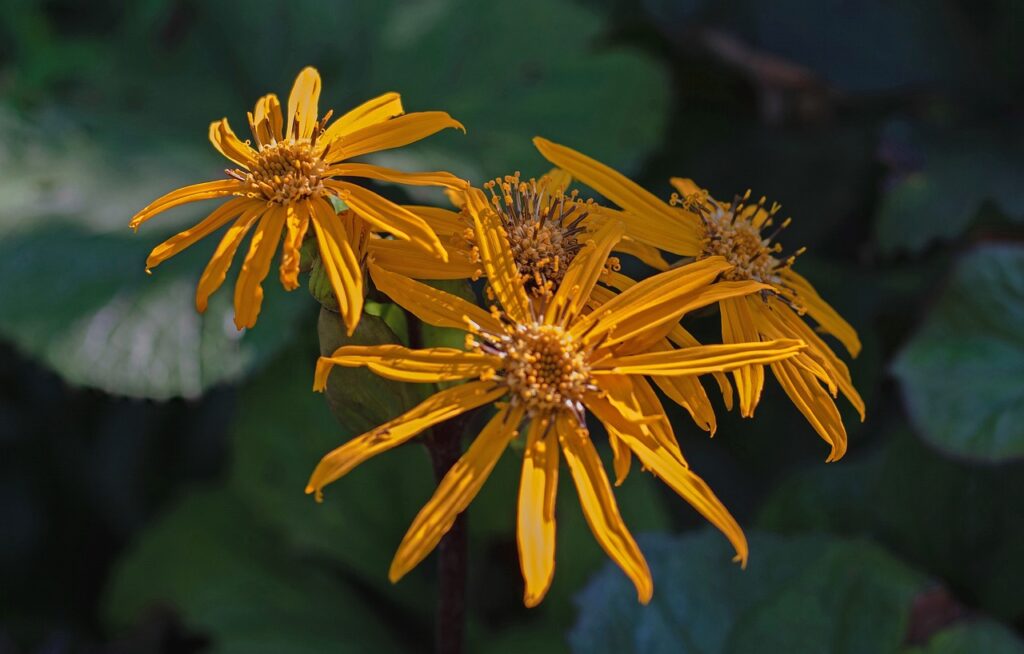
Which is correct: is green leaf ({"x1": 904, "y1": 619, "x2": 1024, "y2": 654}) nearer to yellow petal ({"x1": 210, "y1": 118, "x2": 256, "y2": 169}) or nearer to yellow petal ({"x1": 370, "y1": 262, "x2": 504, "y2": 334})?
yellow petal ({"x1": 370, "y1": 262, "x2": 504, "y2": 334})

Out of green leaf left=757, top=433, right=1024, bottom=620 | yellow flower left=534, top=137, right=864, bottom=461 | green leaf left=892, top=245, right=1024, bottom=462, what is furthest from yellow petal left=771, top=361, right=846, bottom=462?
green leaf left=757, top=433, right=1024, bottom=620

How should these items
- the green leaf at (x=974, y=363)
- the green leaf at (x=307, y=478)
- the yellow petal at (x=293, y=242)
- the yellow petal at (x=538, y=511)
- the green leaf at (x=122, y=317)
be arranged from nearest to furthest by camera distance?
the yellow petal at (x=538, y=511), the yellow petal at (x=293, y=242), the green leaf at (x=974, y=363), the green leaf at (x=122, y=317), the green leaf at (x=307, y=478)

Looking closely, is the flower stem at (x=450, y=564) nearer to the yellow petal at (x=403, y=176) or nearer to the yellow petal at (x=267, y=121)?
the yellow petal at (x=403, y=176)

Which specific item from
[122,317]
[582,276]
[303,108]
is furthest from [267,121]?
[122,317]

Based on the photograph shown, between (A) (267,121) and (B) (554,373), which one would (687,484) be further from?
(A) (267,121)

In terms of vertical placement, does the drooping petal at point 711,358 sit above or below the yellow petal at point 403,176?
below

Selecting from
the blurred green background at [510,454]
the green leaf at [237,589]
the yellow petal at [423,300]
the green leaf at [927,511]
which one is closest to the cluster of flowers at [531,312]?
the yellow petal at [423,300]
